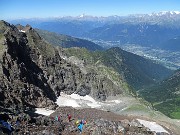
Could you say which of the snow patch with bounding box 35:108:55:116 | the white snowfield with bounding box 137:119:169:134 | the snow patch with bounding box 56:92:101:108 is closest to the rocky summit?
the snow patch with bounding box 35:108:55:116

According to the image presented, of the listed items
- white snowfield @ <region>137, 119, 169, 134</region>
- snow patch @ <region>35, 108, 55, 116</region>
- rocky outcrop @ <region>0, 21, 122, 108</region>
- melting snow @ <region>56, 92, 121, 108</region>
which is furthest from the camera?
melting snow @ <region>56, 92, 121, 108</region>

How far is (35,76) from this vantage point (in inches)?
6344

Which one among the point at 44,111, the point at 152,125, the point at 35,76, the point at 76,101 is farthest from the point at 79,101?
the point at 152,125

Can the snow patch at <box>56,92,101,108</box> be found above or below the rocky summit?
below

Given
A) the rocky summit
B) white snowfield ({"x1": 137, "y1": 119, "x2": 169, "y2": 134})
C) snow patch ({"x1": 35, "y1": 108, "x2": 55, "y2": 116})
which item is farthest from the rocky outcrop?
white snowfield ({"x1": 137, "y1": 119, "x2": 169, "y2": 134})

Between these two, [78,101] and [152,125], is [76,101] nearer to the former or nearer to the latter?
[78,101]

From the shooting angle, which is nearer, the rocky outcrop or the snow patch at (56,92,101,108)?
the rocky outcrop

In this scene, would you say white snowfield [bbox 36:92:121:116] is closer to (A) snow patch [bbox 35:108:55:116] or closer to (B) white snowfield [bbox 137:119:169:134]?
(A) snow patch [bbox 35:108:55:116]

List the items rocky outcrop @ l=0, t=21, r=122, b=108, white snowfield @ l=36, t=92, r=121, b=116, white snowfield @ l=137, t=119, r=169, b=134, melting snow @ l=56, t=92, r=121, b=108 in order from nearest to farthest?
rocky outcrop @ l=0, t=21, r=122, b=108, white snowfield @ l=137, t=119, r=169, b=134, white snowfield @ l=36, t=92, r=121, b=116, melting snow @ l=56, t=92, r=121, b=108

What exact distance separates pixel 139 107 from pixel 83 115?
53.0 metres

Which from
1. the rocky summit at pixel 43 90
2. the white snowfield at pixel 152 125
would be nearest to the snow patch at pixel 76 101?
the rocky summit at pixel 43 90

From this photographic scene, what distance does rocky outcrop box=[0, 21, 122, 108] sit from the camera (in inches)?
5226

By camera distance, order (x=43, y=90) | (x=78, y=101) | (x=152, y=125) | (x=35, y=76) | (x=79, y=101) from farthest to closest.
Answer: (x=79, y=101), (x=78, y=101), (x=35, y=76), (x=43, y=90), (x=152, y=125)

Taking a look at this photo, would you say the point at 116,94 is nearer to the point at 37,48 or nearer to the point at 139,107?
the point at 139,107
